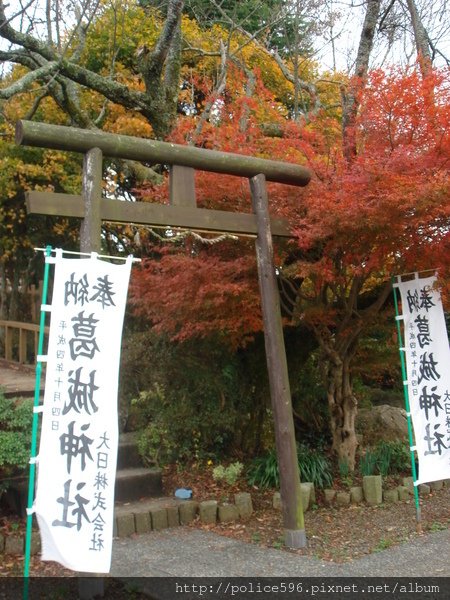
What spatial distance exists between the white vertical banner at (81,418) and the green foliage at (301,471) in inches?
127

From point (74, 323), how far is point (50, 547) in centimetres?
140

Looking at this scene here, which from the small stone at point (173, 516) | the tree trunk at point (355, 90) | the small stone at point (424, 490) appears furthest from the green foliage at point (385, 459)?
the tree trunk at point (355, 90)

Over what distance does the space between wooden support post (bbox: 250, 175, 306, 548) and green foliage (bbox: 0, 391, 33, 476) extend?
2080 millimetres

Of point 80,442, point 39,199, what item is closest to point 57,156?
point 39,199

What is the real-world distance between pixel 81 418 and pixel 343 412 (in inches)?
158

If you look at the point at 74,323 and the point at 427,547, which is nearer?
the point at 74,323

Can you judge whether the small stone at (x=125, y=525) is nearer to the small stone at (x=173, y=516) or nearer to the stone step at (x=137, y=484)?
the small stone at (x=173, y=516)

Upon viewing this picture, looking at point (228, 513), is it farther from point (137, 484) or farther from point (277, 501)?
point (137, 484)

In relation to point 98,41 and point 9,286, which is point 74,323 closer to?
point 98,41

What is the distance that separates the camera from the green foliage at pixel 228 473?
6.73 meters

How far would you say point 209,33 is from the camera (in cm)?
1206

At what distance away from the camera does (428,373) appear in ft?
20.1

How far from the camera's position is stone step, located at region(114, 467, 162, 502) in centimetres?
633

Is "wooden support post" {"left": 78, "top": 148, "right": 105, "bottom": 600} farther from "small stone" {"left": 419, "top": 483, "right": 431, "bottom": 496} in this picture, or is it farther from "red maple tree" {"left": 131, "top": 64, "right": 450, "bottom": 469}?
"small stone" {"left": 419, "top": 483, "right": 431, "bottom": 496}
